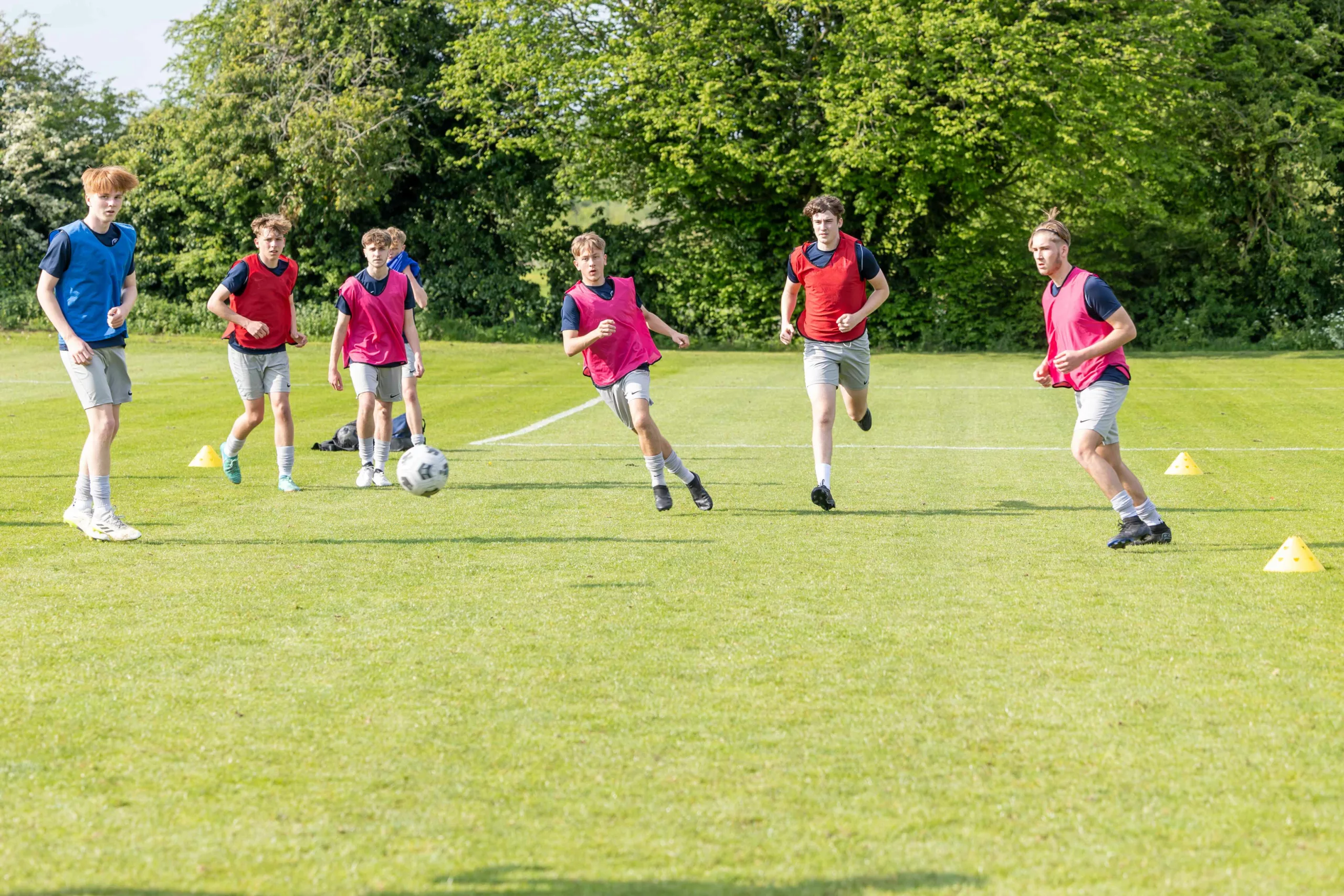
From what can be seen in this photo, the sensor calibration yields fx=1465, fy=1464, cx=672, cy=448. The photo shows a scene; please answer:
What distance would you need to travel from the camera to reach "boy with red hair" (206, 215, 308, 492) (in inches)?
432

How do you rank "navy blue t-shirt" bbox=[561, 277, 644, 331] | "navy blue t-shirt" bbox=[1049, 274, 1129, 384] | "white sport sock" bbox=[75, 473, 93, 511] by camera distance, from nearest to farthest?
"navy blue t-shirt" bbox=[1049, 274, 1129, 384], "white sport sock" bbox=[75, 473, 93, 511], "navy blue t-shirt" bbox=[561, 277, 644, 331]

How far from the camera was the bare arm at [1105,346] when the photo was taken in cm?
815

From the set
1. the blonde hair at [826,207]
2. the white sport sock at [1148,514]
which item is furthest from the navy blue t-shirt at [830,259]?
the white sport sock at [1148,514]

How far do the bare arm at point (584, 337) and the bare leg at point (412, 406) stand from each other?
94.6 inches

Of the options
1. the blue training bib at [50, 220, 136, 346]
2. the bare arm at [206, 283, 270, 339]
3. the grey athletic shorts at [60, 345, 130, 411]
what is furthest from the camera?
the bare arm at [206, 283, 270, 339]

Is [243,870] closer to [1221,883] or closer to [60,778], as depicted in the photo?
[60,778]

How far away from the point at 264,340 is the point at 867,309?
455 centimetres

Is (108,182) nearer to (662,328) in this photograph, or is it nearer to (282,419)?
(282,419)

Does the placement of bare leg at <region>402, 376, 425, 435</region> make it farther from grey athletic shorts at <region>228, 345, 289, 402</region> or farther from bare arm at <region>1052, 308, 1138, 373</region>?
bare arm at <region>1052, 308, 1138, 373</region>

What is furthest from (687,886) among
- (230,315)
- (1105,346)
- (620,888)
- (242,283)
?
(242,283)

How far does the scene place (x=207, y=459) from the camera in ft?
41.5

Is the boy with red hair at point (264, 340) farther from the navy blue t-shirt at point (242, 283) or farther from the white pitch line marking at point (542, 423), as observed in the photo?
the white pitch line marking at point (542, 423)

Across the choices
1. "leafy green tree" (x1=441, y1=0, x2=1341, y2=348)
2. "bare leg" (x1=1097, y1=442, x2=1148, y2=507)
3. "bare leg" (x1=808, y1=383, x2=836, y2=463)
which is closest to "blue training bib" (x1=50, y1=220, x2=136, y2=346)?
"bare leg" (x1=808, y1=383, x2=836, y2=463)

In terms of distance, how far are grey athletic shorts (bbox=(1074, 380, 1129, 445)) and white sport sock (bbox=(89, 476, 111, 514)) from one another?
18.8 feet
